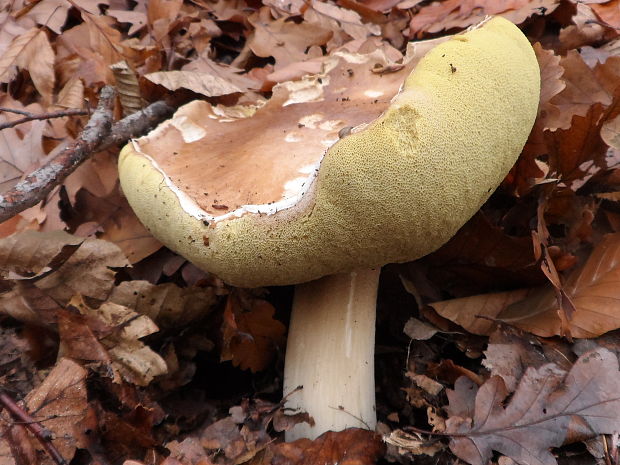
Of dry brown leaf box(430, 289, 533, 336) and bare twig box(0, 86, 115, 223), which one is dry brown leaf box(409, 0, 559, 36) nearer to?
dry brown leaf box(430, 289, 533, 336)

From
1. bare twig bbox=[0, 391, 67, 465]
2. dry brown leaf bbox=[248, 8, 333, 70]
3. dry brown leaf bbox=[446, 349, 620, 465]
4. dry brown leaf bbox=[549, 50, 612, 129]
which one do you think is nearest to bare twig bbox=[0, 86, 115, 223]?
bare twig bbox=[0, 391, 67, 465]

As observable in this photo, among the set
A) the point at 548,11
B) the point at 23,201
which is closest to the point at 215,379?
the point at 23,201

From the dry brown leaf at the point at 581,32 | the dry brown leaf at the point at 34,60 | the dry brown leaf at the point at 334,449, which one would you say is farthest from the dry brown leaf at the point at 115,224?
the dry brown leaf at the point at 581,32

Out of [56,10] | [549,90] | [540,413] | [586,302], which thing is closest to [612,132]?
[549,90]

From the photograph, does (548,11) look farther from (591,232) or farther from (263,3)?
(263,3)

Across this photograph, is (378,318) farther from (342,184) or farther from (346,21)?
(346,21)

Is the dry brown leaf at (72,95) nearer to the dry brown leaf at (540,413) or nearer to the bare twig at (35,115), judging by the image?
the bare twig at (35,115)
